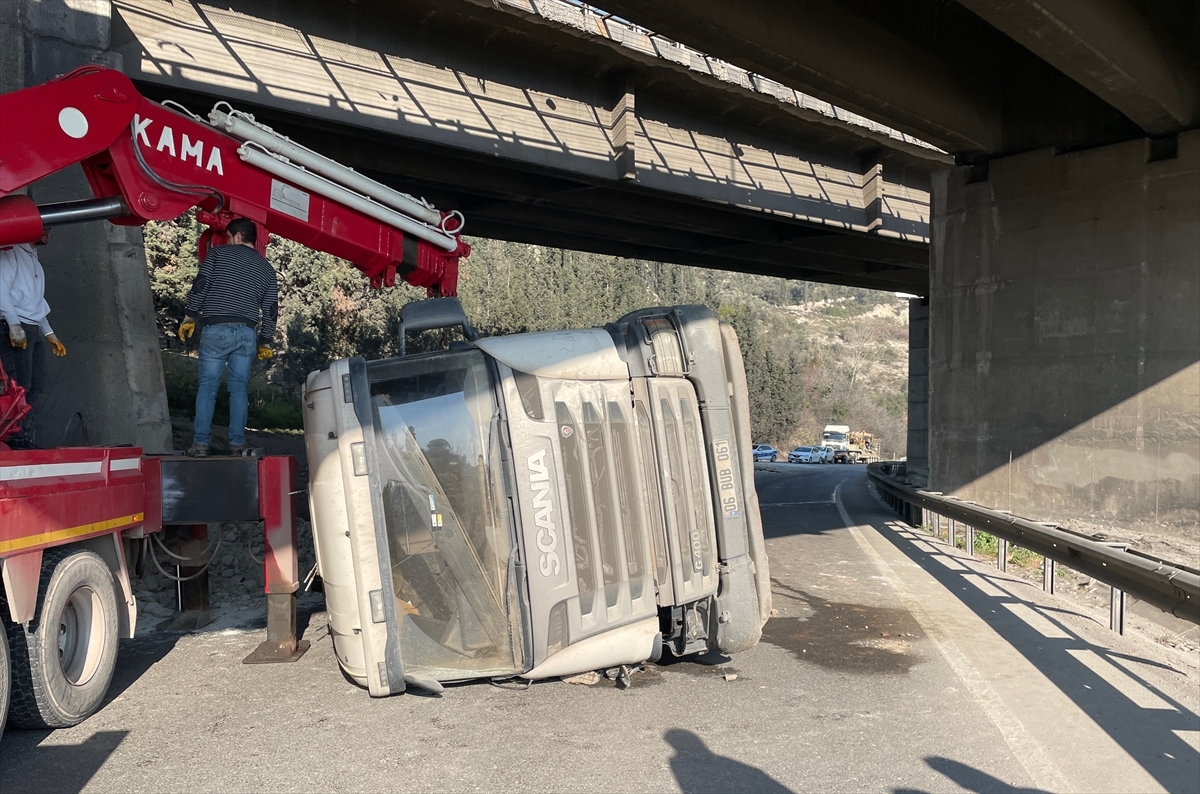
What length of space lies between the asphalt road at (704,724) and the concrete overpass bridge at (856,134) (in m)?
4.81

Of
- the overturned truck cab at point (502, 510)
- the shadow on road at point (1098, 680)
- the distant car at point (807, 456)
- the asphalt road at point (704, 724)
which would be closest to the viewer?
the asphalt road at point (704, 724)

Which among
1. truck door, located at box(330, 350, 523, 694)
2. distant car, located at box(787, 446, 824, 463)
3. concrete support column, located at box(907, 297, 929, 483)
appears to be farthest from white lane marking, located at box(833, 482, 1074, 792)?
distant car, located at box(787, 446, 824, 463)

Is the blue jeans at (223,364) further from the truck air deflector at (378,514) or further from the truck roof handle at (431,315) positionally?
the truck air deflector at (378,514)

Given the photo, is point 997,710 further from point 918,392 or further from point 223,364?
point 918,392

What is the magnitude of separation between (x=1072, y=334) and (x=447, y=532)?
11432 millimetres

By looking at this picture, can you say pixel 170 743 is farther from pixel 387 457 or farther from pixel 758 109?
pixel 758 109

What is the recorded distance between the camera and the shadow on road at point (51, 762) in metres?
4.40

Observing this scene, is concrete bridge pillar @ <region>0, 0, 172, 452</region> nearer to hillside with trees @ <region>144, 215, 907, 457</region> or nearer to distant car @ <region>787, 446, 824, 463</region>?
hillside with trees @ <region>144, 215, 907, 457</region>

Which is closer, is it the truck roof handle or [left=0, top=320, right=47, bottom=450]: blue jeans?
the truck roof handle

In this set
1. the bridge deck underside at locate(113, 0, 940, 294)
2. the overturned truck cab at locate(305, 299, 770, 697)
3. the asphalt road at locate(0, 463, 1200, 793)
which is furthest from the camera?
the bridge deck underside at locate(113, 0, 940, 294)

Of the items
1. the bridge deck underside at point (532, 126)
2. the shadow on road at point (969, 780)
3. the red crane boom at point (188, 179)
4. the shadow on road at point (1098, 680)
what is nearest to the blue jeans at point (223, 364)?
the red crane boom at point (188, 179)

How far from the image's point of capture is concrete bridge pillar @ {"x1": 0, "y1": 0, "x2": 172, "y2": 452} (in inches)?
361

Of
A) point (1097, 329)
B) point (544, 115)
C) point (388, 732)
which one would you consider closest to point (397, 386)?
point (388, 732)

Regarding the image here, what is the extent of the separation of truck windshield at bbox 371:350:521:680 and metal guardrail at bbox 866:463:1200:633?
4355 mm
